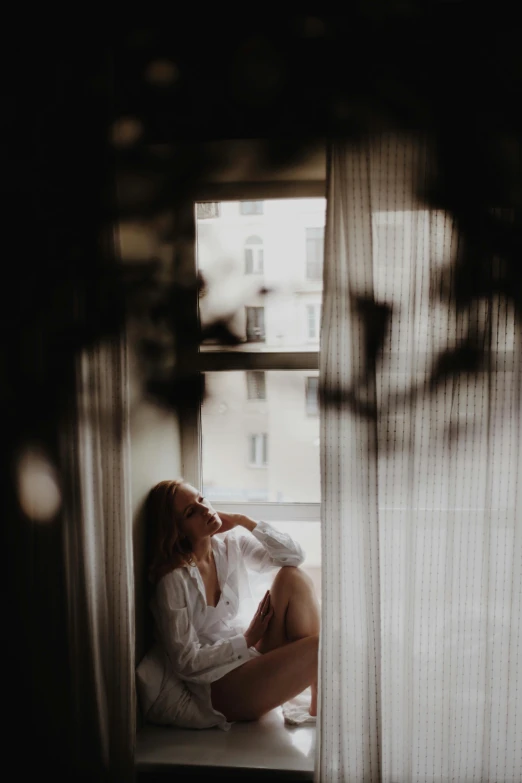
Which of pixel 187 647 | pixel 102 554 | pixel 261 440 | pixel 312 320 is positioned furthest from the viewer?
pixel 261 440

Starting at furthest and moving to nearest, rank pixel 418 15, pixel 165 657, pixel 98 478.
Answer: pixel 165 657 → pixel 98 478 → pixel 418 15

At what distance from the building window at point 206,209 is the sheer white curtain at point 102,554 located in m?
0.54

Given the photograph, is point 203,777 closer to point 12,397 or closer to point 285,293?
point 12,397

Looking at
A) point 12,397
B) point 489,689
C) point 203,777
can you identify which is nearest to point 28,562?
point 12,397

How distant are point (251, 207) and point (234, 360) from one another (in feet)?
1.47

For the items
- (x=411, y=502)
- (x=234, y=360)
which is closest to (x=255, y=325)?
(x=234, y=360)

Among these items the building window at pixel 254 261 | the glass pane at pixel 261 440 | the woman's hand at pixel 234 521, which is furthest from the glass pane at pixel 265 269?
the woman's hand at pixel 234 521

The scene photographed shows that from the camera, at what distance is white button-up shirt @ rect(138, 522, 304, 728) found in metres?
1.77

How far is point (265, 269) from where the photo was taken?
1.85m

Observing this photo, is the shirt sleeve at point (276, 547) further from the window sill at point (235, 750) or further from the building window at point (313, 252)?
the building window at point (313, 252)

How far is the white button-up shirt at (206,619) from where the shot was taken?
69.6 inches

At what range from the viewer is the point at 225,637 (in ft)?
6.09

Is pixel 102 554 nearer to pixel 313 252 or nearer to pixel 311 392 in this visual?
pixel 311 392

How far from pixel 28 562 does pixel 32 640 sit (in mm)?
208
